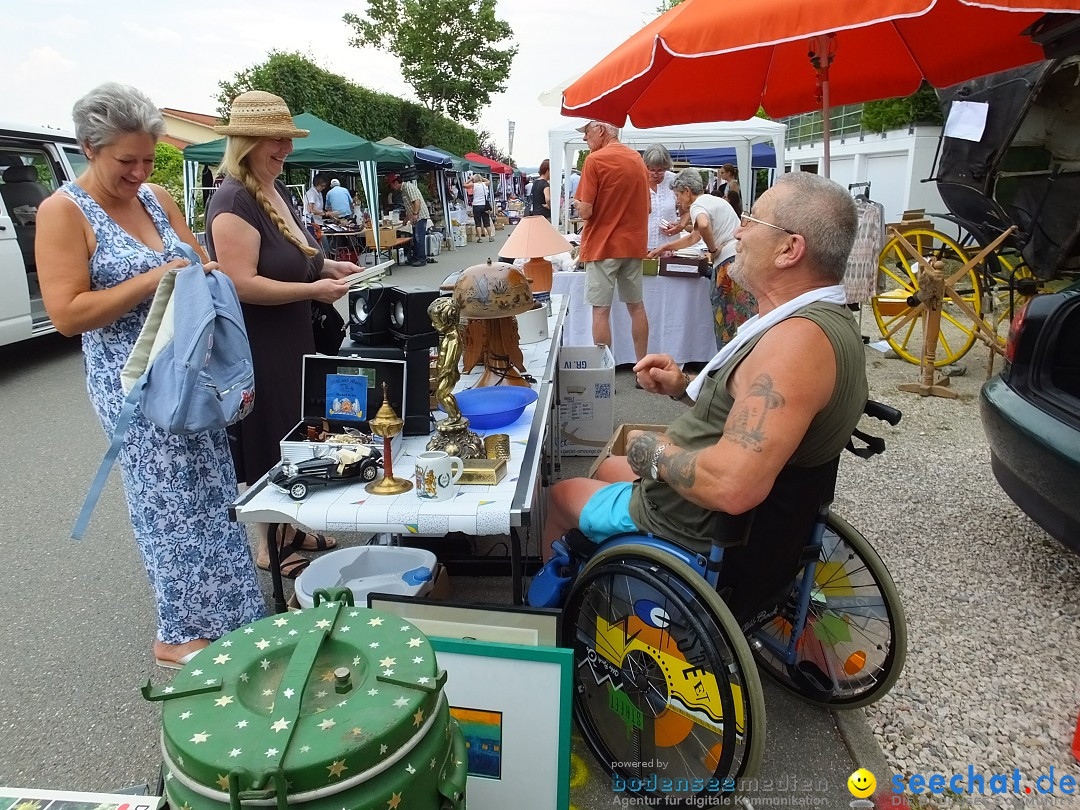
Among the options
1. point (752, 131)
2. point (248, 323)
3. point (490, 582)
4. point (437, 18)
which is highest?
point (437, 18)

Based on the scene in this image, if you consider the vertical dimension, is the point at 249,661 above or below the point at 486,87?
below

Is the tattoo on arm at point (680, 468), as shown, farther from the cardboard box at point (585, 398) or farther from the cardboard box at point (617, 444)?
the cardboard box at point (585, 398)

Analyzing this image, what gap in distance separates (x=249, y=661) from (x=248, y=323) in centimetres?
159

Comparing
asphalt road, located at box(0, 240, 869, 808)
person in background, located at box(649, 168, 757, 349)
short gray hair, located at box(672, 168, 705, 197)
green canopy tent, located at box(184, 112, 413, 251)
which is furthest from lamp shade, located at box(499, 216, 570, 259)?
green canopy tent, located at box(184, 112, 413, 251)

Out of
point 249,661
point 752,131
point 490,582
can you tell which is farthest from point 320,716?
point 752,131

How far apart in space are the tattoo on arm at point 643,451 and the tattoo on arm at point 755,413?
28 centimetres

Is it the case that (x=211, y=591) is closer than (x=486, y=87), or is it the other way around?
(x=211, y=591)

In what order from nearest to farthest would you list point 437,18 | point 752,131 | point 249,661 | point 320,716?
1. point 320,716
2. point 249,661
3. point 752,131
4. point 437,18

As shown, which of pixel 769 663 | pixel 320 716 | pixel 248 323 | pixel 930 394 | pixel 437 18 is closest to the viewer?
pixel 320 716

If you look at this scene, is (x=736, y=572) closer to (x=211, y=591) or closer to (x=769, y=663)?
(x=769, y=663)

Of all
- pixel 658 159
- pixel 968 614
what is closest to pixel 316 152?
pixel 658 159

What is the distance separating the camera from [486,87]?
113 ft

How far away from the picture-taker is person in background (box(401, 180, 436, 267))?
14875 millimetres

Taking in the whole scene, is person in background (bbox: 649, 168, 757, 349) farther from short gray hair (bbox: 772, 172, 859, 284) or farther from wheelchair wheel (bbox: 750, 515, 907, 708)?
short gray hair (bbox: 772, 172, 859, 284)
